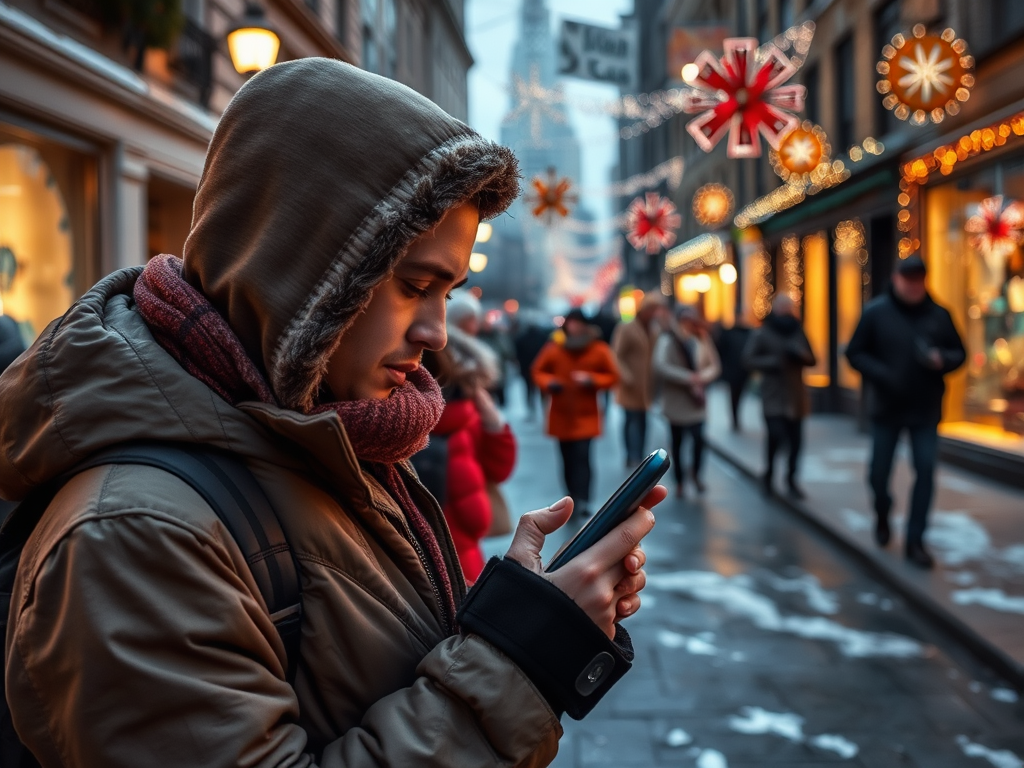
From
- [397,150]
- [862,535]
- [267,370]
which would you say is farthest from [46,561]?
[862,535]

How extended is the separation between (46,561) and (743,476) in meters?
10.8

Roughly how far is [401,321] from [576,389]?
732cm

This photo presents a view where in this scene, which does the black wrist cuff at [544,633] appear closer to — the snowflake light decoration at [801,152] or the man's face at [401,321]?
the man's face at [401,321]

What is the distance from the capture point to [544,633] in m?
1.26

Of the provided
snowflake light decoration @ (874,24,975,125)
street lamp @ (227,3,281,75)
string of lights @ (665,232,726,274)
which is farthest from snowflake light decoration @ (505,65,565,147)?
street lamp @ (227,3,281,75)

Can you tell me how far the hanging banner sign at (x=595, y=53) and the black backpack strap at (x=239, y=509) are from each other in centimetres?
1470

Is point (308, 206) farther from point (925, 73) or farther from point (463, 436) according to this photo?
point (925, 73)

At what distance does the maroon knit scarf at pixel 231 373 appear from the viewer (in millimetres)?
1273

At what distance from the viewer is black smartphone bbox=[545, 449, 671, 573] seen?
55.0 inches

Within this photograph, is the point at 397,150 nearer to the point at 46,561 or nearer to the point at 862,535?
the point at 46,561

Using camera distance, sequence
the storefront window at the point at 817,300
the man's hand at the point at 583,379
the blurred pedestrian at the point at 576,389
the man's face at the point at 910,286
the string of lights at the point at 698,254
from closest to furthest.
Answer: the man's face at the point at 910,286 → the blurred pedestrian at the point at 576,389 → the man's hand at the point at 583,379 → the storefront window at the point at 817,300 → the string of lights at the point at 698,254

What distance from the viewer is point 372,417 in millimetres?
1360

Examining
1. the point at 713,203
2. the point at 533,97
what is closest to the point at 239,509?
the point at 533,97

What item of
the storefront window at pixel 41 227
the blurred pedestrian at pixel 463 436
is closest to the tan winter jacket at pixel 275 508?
the blurred pedestrian at pixel 463 436
